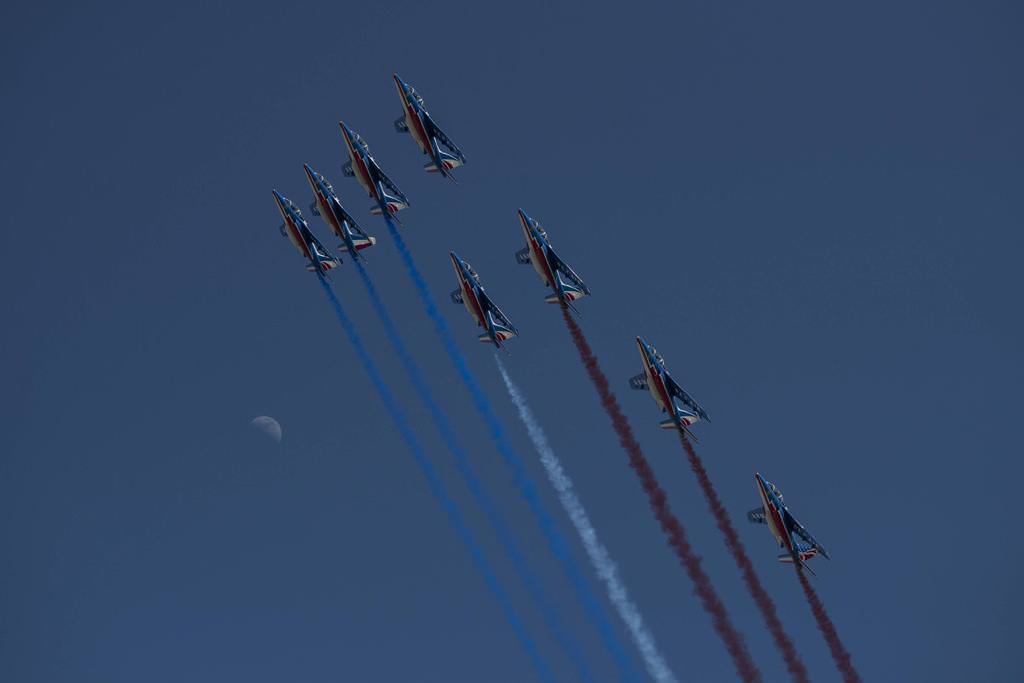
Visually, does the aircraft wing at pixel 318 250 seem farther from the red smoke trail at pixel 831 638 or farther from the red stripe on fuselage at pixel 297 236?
the red smoke trail at pixel 831 638

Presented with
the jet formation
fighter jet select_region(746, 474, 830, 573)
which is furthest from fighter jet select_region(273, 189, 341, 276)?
fighter jet select_region(746, 474, 830, 573)

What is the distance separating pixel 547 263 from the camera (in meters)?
152

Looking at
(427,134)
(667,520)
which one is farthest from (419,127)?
(667,520)

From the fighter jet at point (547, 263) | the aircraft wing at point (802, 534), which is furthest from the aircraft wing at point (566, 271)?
the aircraft wing at point (802, 534)

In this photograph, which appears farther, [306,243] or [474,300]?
[306,243]

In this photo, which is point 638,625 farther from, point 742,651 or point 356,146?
point 356,146

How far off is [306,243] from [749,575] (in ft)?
148

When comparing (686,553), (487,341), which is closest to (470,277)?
(487,341)

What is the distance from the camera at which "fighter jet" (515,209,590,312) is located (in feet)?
498

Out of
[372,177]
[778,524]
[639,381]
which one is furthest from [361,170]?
[778,524]

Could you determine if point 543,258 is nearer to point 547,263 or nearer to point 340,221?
point 547,263

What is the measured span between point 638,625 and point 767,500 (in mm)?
15898

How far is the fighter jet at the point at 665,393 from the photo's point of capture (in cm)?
14988

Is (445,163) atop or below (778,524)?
atop
